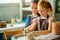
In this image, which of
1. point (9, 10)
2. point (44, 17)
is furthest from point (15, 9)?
point (44, 17)

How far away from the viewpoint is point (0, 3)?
3928 millimetres

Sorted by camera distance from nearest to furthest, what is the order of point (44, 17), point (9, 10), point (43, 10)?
point (43, 10) → point (44, 17) → point (9, 10)

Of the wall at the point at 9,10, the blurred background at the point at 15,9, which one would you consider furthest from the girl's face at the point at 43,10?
the wall at the point at 9,10

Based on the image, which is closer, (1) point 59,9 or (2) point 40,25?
(2) point 40,25

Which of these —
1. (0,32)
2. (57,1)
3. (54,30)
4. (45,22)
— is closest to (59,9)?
(57,1)

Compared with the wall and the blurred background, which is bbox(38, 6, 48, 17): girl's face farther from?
the wall

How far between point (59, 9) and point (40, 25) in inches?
72.5

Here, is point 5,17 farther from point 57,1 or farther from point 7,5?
point 57,1

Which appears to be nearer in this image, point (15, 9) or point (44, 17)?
point (44, 17)

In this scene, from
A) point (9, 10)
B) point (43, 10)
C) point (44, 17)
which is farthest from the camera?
point (9, 10)

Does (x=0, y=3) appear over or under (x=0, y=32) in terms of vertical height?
over

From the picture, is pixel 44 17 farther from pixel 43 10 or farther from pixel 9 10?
pixel 9 10

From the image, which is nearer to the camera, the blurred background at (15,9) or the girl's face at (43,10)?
the girl's face at (43,10)

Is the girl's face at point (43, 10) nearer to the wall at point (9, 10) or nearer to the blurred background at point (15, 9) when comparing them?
the blurred background at point (15, 9)
